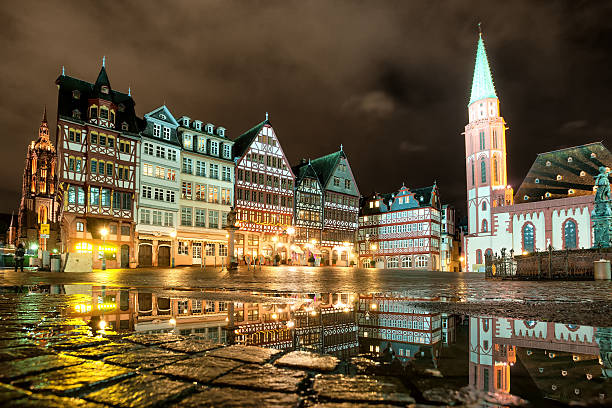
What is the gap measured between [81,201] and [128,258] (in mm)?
5983

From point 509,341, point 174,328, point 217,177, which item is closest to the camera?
point 509,341

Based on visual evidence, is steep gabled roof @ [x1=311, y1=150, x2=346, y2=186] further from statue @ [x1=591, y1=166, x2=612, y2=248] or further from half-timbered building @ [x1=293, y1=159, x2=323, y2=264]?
statue @ [x1=591, y1=166, x2=612, y2=248]

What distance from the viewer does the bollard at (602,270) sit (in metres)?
16.1

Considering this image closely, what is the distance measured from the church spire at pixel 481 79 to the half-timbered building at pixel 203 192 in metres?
39.4

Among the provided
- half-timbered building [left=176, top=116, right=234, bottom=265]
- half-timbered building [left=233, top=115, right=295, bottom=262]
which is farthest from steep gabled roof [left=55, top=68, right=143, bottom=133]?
half-timbered building [left=233, top=115, right=295, bottom=262]

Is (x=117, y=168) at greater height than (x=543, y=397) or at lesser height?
greater

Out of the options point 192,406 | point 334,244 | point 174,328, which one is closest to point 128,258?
point 334,244

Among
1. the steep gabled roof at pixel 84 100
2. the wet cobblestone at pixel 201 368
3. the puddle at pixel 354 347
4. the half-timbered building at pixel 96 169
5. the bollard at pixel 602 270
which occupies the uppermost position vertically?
the steep gabled roof at pixel 84 100

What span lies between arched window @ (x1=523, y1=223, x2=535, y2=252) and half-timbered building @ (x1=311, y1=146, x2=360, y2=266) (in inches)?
841

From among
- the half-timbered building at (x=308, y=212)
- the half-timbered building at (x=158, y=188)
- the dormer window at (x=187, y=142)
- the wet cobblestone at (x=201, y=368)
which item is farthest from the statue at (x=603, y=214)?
the dormer window at (x=187, y=142)

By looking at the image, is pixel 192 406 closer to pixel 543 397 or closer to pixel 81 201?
pixel 543 397

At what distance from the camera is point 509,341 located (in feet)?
10.1

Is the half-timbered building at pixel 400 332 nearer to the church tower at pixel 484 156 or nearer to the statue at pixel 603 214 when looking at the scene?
the statue at pixel 603 214

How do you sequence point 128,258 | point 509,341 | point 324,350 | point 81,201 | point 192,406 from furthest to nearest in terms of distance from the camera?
point 128,258, point 81,201, point 509,341, point 324,350, point 192,406
